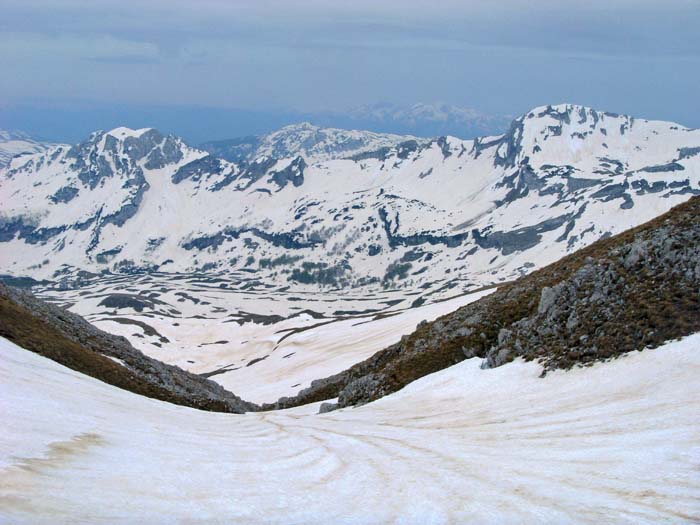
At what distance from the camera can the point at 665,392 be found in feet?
87.7

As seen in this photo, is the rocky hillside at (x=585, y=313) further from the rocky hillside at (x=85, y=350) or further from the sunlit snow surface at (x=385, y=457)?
the rocky hillside at (x=85, y=350)

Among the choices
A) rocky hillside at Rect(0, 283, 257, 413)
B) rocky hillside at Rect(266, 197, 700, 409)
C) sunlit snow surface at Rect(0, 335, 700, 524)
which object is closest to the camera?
sunlit snow surface at Rect(0, 335, 700, 524)

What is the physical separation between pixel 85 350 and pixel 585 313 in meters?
38.7

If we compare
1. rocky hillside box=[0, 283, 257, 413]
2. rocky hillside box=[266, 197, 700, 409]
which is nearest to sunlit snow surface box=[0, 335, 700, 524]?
rocky hillside box=[266, 197, 700, 409]

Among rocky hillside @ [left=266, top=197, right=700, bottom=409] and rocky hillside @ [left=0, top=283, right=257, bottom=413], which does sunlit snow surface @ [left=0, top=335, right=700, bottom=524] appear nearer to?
rocky hillside @ [left=266, top=197, right=700, bottom=409]

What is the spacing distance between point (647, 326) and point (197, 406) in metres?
40.8

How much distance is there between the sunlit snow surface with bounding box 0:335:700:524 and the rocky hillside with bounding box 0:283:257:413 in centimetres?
927

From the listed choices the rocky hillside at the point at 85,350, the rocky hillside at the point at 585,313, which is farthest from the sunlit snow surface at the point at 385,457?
the rocky hillside at the point at 85,350

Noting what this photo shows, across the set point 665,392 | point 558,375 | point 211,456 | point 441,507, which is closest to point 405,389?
point 558,375

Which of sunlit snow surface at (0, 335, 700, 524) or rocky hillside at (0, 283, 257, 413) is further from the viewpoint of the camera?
rocky hillside at (0, 283, 257, 413)

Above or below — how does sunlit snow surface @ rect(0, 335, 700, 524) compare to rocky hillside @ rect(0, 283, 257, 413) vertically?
below

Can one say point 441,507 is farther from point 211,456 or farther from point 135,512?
point 211,456

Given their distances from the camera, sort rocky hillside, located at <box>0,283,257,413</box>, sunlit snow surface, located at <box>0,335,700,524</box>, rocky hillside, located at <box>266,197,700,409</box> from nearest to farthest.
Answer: sunlit snow surface, located at <box>0,335,700,524</box> → rocky hillside, located at <box>266,197,700,409</box> → rocky hillside, located at <box>0,283,257,413</box>

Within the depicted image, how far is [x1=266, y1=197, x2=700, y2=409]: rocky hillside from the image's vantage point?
3359 cm
